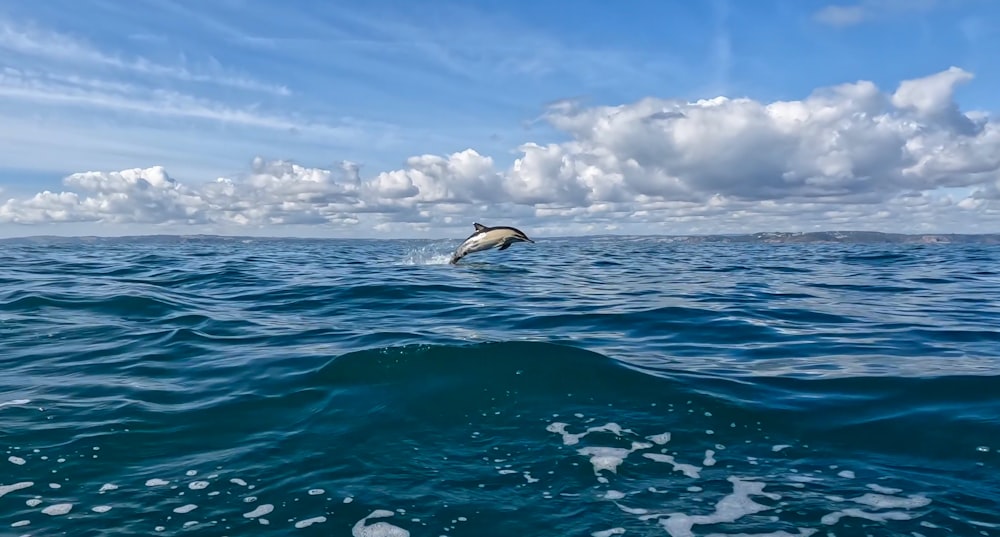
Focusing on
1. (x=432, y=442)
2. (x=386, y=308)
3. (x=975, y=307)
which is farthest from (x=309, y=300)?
(x=975, y=307)

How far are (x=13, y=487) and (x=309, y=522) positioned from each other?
3.51 m

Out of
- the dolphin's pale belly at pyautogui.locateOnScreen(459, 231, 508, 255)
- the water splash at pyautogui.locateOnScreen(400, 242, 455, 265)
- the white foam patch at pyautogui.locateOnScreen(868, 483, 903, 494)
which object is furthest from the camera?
the water splash at pyautogui.locateOnScreen(400, 242, 455, 265)

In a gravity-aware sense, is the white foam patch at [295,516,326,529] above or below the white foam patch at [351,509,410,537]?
above

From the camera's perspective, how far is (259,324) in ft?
56.7

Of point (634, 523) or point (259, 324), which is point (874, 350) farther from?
point (259, 324)

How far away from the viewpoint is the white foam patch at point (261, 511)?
648 centimetres

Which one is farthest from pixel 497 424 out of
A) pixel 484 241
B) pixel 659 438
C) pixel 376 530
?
pixel 484 241

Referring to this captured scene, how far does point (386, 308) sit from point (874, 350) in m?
13.1

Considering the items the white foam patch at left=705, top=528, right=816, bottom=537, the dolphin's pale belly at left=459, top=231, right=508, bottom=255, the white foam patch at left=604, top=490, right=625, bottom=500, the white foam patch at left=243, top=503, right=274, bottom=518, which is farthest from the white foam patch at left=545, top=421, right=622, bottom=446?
the dolphin's pale belly at left=459, top=231, right=508, bottom=255

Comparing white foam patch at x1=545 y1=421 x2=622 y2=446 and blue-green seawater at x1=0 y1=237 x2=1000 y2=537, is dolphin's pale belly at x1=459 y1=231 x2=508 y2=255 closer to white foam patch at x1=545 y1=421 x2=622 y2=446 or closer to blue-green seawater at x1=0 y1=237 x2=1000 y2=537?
blue-green seawater at x1=0 y1=237 x2=1000 y2=537

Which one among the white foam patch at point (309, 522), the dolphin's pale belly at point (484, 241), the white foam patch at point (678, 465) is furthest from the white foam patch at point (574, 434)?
the dolphin's pale belly at point (484, 241)

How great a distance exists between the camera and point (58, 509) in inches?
260

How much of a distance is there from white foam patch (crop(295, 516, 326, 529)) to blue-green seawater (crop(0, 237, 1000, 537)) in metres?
0.04

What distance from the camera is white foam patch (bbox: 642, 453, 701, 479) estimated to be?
751cm
